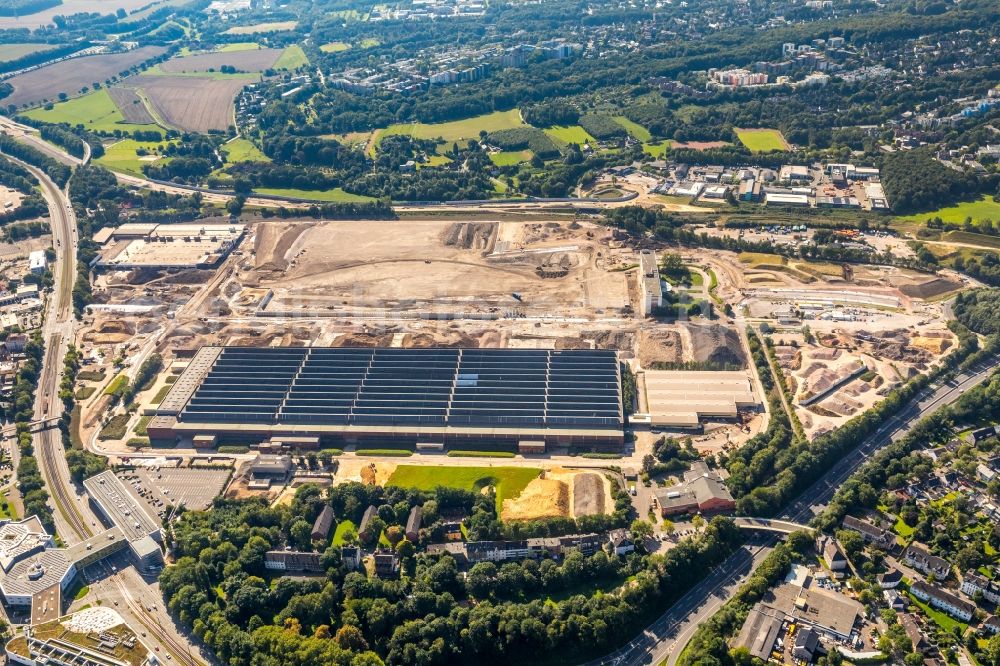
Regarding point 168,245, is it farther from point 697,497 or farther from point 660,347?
point 697,497

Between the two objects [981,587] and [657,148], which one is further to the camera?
[657,148]

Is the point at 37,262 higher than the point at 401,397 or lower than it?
lower

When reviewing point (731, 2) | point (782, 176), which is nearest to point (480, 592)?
point (782, 176)

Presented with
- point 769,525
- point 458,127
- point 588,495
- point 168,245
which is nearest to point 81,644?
point 588,495

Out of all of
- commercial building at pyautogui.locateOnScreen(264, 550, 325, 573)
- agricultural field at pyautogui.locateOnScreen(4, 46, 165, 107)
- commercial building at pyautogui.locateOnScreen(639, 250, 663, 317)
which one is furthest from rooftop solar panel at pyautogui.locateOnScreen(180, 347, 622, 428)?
agricultural field at pyautogui.locateOnScreen(4, 46, 165, 107)

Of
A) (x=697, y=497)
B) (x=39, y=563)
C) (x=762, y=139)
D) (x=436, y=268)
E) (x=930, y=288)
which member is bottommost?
(x=762, y=139)

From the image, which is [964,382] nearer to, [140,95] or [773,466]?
[773,466]

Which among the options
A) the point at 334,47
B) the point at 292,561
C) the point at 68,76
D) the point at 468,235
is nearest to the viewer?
the point at 292,561
